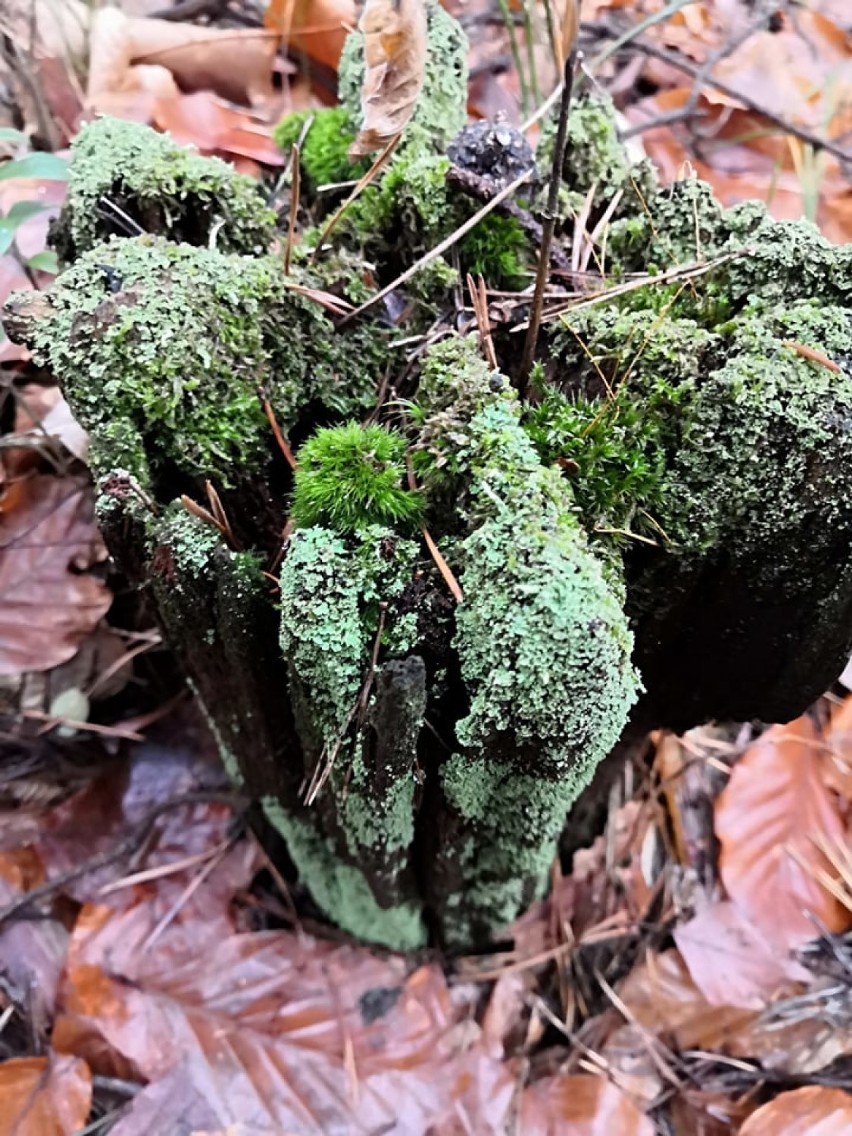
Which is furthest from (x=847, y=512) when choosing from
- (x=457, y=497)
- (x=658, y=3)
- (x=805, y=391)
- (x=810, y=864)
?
(x=658, y=3)

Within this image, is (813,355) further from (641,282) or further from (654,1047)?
(654,1047)

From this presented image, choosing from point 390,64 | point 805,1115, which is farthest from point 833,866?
point 390,64

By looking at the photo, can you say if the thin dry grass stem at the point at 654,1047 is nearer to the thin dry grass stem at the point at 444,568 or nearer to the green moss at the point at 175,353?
the thin dry grass stem at the point at 444,568

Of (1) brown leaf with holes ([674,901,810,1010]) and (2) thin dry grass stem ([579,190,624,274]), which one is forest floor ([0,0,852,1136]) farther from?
(2) thin dry grass stem ([579,190,624,274])

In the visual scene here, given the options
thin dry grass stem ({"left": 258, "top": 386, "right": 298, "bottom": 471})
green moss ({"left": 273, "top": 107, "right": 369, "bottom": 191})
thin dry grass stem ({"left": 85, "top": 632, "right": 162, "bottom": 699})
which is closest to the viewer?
thin dry grass stem ({"left": 258, "top": 386, "right": 298, "bottom": 471})

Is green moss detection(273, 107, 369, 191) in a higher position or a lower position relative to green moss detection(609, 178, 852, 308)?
higher

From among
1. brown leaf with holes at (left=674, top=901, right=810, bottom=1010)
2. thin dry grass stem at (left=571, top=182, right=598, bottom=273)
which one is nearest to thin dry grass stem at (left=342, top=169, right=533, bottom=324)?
thin dry grass stem at (left=571, top=182, right=598, bottom=273)
